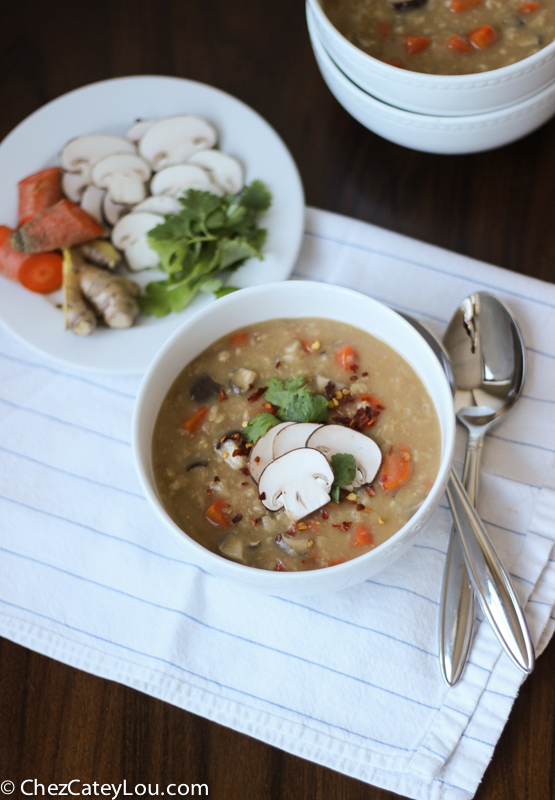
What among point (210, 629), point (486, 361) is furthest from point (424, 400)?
point (210, 629)

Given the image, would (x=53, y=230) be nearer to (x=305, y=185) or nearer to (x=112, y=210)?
(x=112, y=210)

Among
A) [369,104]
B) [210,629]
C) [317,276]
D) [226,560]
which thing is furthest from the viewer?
[317,276]

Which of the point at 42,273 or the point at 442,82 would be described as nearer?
the point at 442,82

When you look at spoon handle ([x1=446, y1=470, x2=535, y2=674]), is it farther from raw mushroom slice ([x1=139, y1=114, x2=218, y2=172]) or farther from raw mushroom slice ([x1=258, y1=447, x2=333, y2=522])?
raw mushroom slice ([x1=139, y1=114, x2=218, y2=172])

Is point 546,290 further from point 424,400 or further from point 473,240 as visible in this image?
point 424,400

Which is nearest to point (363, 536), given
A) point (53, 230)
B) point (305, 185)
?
point (305, 185)

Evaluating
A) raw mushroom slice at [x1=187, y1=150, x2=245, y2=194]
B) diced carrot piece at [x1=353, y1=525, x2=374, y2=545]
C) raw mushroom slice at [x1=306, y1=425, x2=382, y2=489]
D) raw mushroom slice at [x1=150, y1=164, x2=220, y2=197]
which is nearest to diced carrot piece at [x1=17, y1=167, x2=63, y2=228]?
raw mushroom slice at [x1=150, y1=164, x2=220, y2=197]
